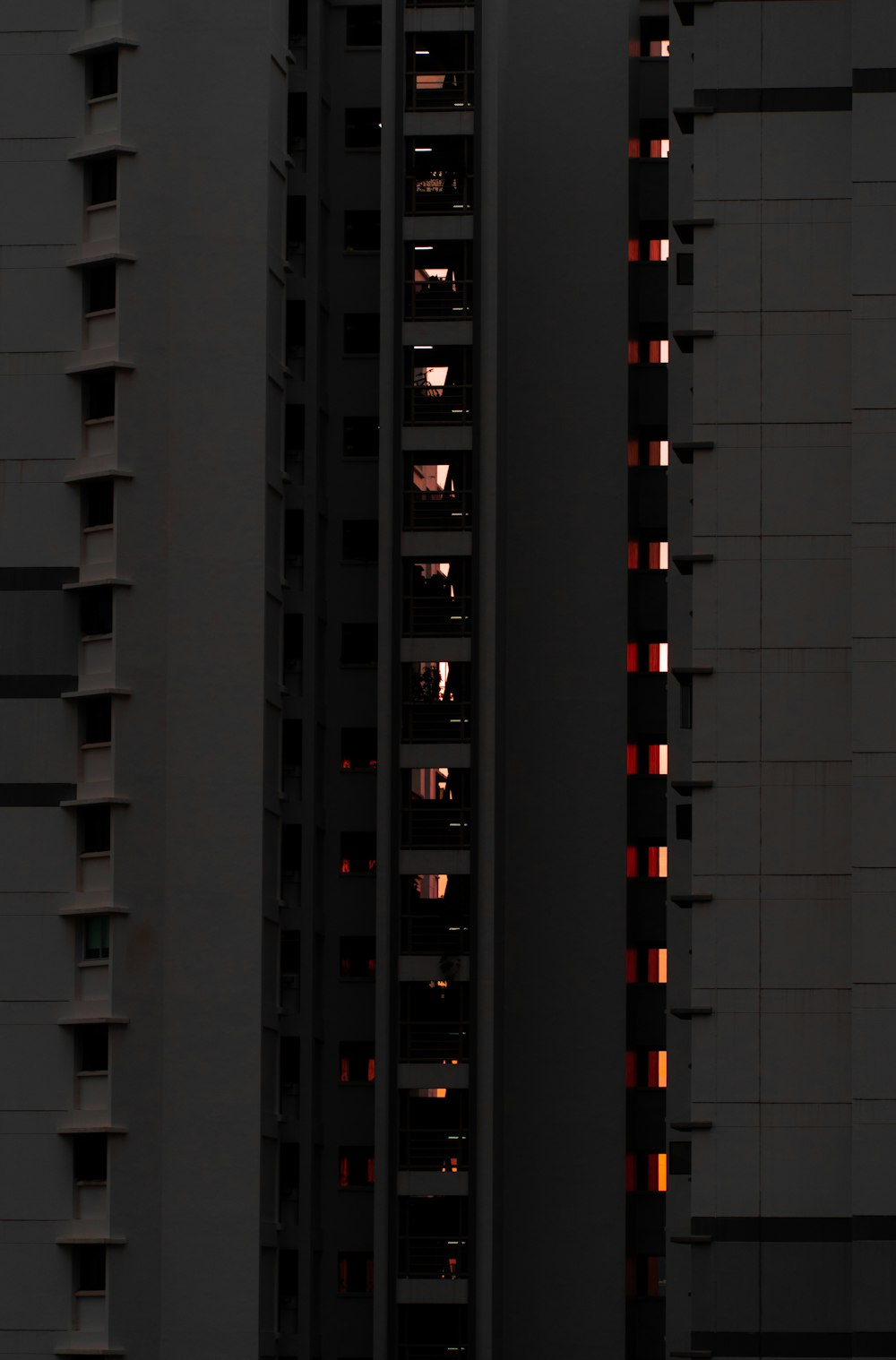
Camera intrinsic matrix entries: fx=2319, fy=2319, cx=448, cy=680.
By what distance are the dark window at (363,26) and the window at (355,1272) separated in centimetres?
3100

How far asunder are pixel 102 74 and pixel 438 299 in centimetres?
1066

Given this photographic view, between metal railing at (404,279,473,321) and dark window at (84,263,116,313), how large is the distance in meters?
9.59

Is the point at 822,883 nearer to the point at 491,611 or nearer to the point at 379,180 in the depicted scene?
the point at 491,611

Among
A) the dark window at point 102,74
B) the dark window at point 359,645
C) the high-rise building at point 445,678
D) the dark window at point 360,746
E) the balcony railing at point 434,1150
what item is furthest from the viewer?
the dark window at point 359,645

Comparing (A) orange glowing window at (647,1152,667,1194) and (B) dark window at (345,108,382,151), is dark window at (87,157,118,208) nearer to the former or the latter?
(B) dark window at (345,108,382,151)

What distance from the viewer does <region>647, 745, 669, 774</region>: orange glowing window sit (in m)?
59.3

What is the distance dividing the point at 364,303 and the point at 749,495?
20266 mm

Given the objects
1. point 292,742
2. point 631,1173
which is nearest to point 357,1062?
point 631,1173

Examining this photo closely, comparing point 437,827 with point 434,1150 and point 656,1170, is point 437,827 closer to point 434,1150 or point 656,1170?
point 434,1150

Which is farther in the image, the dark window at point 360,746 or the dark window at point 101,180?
the dark window at point 360,746

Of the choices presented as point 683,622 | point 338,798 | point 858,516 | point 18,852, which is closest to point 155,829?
point 18,852

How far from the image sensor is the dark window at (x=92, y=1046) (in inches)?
1921

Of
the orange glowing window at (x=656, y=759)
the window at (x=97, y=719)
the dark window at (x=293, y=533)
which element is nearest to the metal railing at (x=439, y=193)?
the dark window at (x=293, y=533)

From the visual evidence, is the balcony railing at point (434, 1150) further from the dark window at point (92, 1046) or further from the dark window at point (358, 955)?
the dark window at point (92, 1046)
